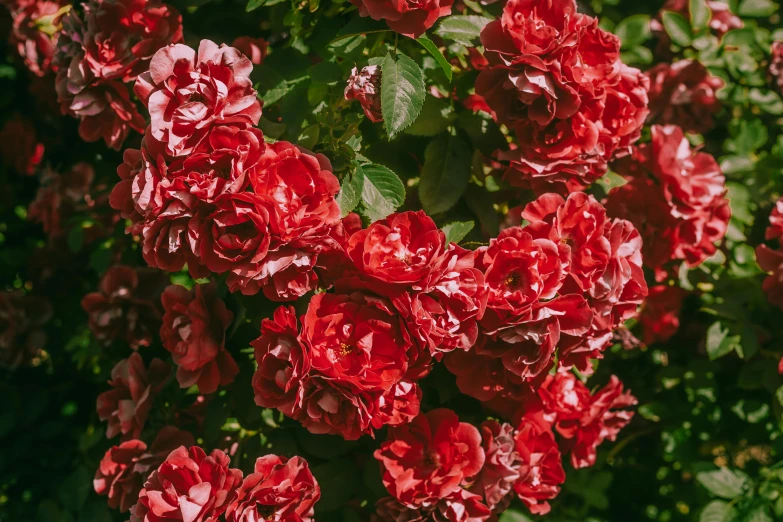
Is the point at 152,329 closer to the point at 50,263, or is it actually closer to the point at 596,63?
the point at 50,263

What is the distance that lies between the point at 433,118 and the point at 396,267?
21.7 inches

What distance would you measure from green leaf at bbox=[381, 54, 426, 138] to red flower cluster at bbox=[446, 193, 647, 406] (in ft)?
1.08

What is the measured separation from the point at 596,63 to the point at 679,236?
0.64m

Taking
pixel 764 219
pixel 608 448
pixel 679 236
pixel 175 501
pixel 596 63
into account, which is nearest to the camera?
pixel 175 501

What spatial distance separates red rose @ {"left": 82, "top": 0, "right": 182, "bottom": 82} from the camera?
1.78 m

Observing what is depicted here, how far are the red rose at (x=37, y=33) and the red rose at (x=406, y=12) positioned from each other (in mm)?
1506

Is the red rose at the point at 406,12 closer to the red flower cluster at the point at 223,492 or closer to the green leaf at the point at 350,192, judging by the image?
the green leaf at the point at 350,192

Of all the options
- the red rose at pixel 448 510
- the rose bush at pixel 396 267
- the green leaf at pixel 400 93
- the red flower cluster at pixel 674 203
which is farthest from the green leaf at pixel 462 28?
the red rose at pixel 448 510

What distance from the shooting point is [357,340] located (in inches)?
53.4

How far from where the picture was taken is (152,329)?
206 cm

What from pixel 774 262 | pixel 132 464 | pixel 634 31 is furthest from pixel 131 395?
pixel 634 31

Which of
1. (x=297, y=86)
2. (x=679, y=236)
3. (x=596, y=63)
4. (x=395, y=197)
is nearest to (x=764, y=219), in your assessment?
(x=679, y=236)

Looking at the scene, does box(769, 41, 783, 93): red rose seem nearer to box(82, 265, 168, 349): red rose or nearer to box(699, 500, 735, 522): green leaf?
box(699, 500, 735, 522): green leaf

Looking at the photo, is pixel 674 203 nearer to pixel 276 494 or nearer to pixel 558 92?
pixel 558 92
